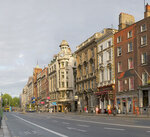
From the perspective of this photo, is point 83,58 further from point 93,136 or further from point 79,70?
point 93,136

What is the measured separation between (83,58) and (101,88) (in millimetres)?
13827

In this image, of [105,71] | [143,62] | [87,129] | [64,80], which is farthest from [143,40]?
[64,80]

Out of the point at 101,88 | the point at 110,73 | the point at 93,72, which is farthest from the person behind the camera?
the point at 93,72

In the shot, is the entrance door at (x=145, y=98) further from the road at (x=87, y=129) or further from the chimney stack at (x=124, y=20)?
the road at (x=87, y=129)

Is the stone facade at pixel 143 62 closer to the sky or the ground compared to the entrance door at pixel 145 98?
closer to the sky

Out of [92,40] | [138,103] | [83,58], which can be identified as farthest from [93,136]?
[83,58]

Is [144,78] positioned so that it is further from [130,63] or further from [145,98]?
[130,63]

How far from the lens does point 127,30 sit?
4512 centimetres

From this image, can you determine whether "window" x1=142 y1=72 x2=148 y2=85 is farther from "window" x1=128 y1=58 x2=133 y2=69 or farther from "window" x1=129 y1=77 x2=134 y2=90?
"window" x1=128 y1=58 x2=133 y2=69

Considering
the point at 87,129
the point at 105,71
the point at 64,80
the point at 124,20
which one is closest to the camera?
the point at 87,129

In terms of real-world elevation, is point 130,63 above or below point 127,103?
above

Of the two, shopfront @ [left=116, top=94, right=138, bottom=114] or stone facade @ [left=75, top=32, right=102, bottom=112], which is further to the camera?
stone facade @ [left=75, top=32, right=102, bottom=112]

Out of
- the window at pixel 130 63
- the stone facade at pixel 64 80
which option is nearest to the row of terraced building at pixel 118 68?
the window at pixel 130 63

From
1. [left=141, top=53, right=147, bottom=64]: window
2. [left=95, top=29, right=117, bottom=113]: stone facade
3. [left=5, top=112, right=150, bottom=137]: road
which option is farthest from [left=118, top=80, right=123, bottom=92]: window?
[left=5, top=112, right=150, bottom=137]: road
